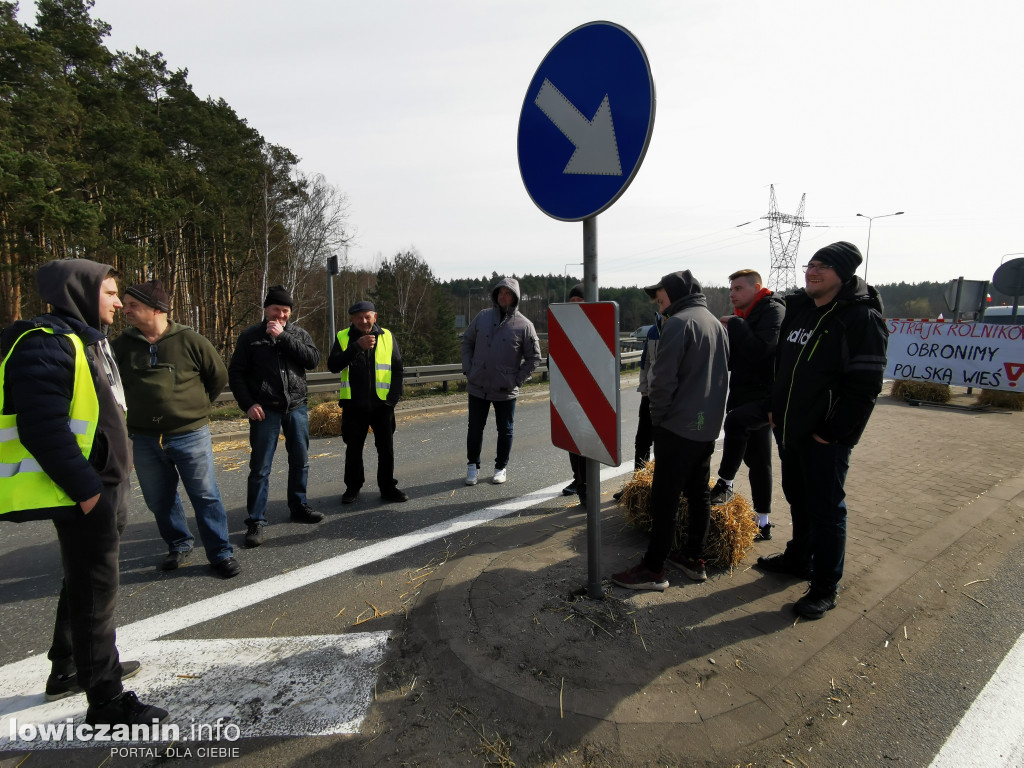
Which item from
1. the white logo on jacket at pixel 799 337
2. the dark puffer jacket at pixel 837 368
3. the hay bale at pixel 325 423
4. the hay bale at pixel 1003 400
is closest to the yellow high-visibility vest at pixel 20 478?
the dark puffer jacket at pixel 837 368

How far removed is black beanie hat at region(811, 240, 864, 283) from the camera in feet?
9.58

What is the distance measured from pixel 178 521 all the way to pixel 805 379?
13.7 ft

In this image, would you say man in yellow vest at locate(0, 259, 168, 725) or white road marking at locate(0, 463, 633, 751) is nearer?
man in yellow vest at locate(0, 259, 168, 725)

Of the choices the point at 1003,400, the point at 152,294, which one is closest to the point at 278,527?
the point at 152,294

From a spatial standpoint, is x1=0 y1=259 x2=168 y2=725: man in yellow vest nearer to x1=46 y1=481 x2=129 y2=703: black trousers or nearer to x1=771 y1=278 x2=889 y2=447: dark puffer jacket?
x1=46 y1=481 x2=129 y2=703: black trousers

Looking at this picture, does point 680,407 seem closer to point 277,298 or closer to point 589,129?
point 589,129

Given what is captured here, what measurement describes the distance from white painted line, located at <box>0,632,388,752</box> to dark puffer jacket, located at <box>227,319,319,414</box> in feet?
6.17

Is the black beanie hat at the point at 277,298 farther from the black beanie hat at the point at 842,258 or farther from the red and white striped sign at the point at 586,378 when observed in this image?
the black beanie hat at the point at 842,258

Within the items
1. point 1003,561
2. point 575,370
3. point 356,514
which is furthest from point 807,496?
point 356,514

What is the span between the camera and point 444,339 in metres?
43.4

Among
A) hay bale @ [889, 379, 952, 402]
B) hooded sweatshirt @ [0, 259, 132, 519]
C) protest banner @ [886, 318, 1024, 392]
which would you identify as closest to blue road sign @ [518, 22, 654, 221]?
hooded sweatshirt @ [0, 259, 132, 519]

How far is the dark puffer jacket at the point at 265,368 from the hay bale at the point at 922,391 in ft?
37.1

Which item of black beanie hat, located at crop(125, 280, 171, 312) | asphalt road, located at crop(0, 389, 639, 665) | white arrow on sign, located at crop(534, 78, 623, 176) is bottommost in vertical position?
asphalt road, located at crop(0, 389, 639, 665)

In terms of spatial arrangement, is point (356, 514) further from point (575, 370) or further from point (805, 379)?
point (805, 379)
